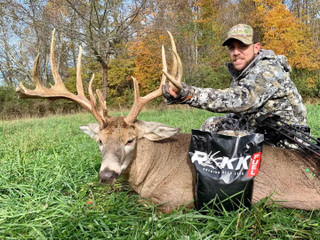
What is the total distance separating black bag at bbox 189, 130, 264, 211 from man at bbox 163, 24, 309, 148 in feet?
1.54

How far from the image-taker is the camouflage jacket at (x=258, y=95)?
8.59 ft

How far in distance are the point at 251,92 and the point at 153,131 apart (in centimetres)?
126

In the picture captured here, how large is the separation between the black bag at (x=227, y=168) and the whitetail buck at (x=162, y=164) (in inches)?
13.4

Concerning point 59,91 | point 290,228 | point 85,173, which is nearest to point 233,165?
point 290,228

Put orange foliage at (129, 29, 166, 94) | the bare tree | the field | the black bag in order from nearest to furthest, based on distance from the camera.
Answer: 1. the field
2. the black bag
3. the bare tree
4. orange foliage at (129, 29, 166, 94)

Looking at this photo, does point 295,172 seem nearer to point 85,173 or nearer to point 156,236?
point 156,236

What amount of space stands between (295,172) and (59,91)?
10.2 feet

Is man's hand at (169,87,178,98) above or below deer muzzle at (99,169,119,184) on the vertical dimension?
above

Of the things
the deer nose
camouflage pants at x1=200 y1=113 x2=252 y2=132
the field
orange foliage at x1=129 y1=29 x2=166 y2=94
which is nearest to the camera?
the field

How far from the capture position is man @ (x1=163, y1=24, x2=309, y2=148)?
2631mm

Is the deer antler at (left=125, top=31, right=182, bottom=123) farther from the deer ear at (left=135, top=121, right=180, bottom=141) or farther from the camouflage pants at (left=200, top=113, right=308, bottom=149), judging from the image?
the camouflage pants at (left=200, top=113, right=308, bottom=149)

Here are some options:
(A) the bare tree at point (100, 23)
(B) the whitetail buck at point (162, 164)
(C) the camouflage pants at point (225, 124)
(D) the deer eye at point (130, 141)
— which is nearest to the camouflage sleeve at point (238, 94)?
(B) the whitetail buck at point (162, 164)

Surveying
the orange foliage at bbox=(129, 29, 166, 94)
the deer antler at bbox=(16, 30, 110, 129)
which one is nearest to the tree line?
the orange foliage at bbox=(129, 29, 166, 94)

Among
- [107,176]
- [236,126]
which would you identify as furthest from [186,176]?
[236,126]
